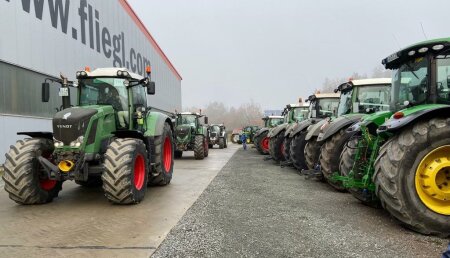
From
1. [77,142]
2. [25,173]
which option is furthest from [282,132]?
[25,173]

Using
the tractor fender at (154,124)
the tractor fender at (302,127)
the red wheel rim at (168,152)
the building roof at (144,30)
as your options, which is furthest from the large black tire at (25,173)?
the building roof at (144,30)

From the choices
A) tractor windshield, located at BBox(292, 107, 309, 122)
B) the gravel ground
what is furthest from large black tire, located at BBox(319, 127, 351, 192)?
tractor windshield, located at BBox(292, 107, 309, 122)

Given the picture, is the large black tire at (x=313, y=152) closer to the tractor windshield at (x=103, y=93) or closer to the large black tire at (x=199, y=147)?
the tractor windshield at (x=103, y=93)

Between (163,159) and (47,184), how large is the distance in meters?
2.51

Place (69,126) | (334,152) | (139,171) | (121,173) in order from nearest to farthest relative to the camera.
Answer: (121,173)
(69,126)
(139,171)
(334,152)

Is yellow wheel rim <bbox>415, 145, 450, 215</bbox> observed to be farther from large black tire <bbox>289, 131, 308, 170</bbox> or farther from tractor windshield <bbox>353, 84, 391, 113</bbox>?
large black tire <bbox>289, 131, 308, 170</bbox>

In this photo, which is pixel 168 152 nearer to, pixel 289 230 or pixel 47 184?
pixel 47 184

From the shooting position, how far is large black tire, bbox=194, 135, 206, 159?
643 inches

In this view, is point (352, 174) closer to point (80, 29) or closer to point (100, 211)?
point (100, 211)

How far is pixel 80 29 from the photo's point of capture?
16016 millimetres

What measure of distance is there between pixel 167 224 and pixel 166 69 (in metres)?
32.0

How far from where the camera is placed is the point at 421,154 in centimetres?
450

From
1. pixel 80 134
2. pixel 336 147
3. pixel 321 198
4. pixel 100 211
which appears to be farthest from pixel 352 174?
pixel 80 134

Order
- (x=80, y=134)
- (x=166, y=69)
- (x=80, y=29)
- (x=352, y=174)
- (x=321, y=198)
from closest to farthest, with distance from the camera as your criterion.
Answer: (x=352, y=174)
(x=80, y=134)
(x=321, y=198)
(x=80, y=29)
(x=166, y=69)
